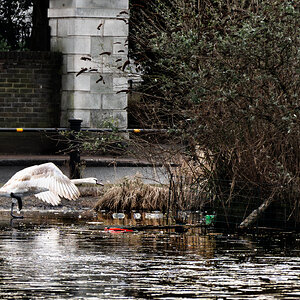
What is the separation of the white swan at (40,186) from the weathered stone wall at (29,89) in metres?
10.2

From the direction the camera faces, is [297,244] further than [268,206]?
No

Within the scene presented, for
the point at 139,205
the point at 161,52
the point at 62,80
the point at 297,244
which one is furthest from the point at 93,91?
the point at 297,244

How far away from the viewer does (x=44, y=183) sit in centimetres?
1416

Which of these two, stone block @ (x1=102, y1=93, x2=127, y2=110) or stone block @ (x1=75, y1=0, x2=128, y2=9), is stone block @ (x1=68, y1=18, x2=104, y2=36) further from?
stone block @ (x1=102, y1=93, x2=127, y2=110)

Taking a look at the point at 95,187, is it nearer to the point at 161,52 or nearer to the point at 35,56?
the point at 161,52

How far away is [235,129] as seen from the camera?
12.1 meters

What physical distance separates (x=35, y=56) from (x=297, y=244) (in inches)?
587

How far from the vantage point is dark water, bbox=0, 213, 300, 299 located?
7988 millimetres

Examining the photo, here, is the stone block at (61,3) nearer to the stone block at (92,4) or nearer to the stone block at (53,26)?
the stone block at (92,4)

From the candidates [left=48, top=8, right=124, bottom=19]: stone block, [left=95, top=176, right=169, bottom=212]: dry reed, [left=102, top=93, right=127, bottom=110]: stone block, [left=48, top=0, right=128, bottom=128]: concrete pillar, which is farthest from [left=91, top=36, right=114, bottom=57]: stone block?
[left=95, top=176, right=169, bottom=212]: dry reed

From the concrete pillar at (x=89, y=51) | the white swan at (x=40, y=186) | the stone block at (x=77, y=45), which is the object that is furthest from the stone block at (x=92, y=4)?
the white swan at (x=40, y=186)

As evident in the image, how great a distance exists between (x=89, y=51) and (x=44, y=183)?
10642mm

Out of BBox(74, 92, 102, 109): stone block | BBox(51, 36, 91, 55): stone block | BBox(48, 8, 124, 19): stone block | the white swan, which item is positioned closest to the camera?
the white swan

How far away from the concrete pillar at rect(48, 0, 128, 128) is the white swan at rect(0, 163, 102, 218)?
32.3 ft
